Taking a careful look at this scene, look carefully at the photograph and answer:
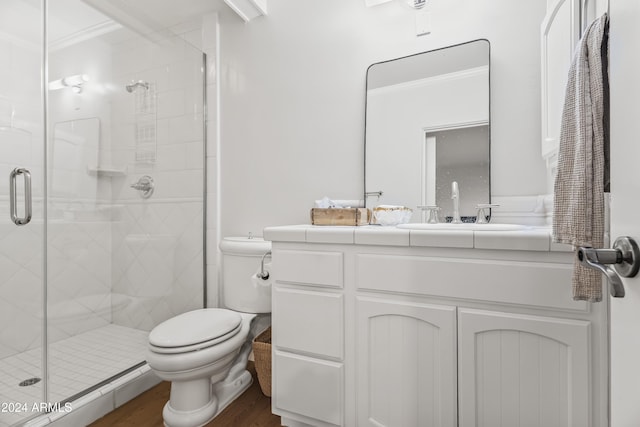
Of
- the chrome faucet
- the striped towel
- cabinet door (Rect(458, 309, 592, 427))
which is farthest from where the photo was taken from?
the chrome faucet

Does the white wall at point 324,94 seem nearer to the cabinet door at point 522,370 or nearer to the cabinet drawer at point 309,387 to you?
the cabinet door at point 522,370

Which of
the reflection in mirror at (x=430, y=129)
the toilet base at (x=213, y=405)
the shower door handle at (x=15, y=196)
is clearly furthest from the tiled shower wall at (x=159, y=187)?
the reflection in mirror at (x=430, y=129)

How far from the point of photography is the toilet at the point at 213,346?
51.5 inches

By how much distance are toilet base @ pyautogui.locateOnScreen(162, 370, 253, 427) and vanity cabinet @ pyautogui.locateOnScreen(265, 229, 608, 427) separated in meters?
0.35

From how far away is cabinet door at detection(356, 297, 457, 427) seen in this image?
41.9 inches

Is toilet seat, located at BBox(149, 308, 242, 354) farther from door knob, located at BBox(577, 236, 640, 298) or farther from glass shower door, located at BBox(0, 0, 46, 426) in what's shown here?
door knob, located at BBox(577, 236, 640, 298)

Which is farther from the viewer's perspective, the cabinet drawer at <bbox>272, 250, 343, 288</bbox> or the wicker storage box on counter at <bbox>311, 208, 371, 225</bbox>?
the wicker storage box on counter at <bbox>311, 208, 371, 225</bbox>

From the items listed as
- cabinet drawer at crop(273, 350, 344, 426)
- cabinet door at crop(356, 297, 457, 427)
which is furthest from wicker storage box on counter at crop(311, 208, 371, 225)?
cabinet drawer at crop(273, 350, 344, 426)

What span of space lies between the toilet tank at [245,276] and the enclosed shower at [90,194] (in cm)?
42

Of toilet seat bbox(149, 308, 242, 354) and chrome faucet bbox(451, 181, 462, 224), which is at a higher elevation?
chrome faucet bbox(451, 181, 462, 224)

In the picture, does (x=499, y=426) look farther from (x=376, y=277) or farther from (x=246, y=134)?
(x=246, y=134)

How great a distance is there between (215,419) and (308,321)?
2.18 feet

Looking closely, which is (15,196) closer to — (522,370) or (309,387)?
(309,387)

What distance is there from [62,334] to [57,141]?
1.01m
